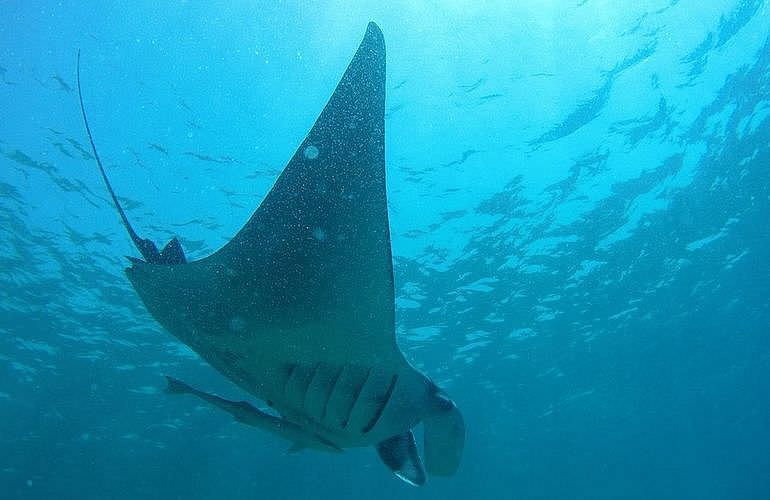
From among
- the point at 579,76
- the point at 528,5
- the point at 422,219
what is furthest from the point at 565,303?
the point at 528,5

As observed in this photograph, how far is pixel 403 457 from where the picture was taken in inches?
123

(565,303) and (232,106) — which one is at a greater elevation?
(565,303)

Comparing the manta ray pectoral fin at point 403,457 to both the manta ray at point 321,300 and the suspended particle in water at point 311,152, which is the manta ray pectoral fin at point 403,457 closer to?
the manta ray at point 321,300

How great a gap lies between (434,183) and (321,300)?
9.10m

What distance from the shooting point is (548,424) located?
3044cm

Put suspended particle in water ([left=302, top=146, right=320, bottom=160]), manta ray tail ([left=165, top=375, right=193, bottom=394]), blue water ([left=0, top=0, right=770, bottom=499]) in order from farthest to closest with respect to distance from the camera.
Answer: blue water ([left=0, top=0, right=770, bottom=499]) < manta ray tail ([left=165, top=375, right=193, bottom=394]) < suspended particle in water ([left=302, top=146, right=320, bottom=160])

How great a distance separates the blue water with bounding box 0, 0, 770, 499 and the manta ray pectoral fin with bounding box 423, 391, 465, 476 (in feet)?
23.6

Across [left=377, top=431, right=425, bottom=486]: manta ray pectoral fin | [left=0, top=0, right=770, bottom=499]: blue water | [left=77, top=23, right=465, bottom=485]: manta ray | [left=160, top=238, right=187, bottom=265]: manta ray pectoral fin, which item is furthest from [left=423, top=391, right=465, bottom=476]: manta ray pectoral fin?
[left=0, top=0, right=770, bottom=499]: blue water

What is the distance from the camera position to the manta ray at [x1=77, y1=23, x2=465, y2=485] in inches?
86.7

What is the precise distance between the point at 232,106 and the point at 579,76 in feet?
23.4

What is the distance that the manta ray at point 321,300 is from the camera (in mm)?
2201

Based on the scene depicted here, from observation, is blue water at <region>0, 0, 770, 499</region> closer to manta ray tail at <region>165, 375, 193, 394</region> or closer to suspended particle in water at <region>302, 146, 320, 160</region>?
suspended particle in water at <region>302, 146, 320, 160</region>

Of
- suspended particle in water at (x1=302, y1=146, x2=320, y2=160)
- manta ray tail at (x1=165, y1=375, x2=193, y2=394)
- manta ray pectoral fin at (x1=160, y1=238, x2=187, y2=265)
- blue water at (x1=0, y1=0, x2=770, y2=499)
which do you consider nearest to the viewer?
suspended particle in water at (x1=302, y1=146, x2=320, y2=160)

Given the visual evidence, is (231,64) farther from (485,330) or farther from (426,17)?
(485,330)
